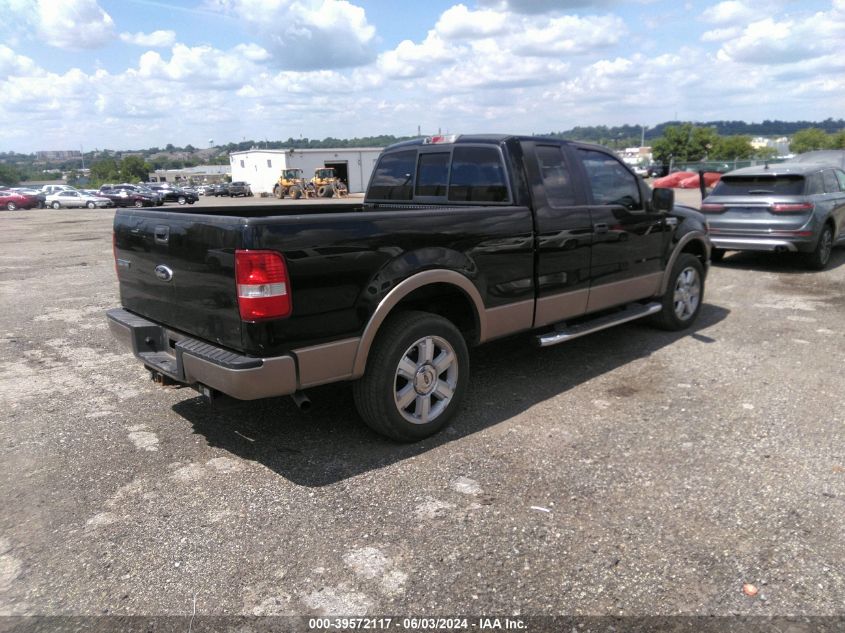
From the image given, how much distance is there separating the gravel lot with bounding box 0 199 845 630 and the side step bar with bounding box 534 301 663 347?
1.40ft

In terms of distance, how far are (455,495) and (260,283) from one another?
60.6 inches

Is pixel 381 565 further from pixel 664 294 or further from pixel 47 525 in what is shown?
pixel 664 294

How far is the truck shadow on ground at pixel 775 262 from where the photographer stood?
10266mm

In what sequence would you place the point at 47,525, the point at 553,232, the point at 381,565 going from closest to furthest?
1. the point at 381,565
2. the point at 47,525
3. the point at 553,232

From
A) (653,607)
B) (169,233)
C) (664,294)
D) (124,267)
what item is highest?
(169,233)

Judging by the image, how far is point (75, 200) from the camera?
4362 cm

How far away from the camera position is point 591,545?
294 centimetres

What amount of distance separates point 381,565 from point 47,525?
5.73 ft

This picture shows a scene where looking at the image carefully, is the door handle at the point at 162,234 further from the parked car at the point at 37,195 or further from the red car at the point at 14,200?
the parked car at the point at 37,195

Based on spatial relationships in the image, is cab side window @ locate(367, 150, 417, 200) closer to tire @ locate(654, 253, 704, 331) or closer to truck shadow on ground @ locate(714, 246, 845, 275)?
Result: tire @ locate(654, 253, 704, 331)

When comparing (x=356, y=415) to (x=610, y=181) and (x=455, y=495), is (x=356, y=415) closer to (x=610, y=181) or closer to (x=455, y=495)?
(x=455, y=495)

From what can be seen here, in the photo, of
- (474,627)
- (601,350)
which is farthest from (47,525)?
(601,350)


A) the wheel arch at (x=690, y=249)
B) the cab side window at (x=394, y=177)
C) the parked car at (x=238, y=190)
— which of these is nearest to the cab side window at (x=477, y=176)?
the cab side window at (x=394, y=177)

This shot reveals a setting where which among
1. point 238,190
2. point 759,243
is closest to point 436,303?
point 759,243
